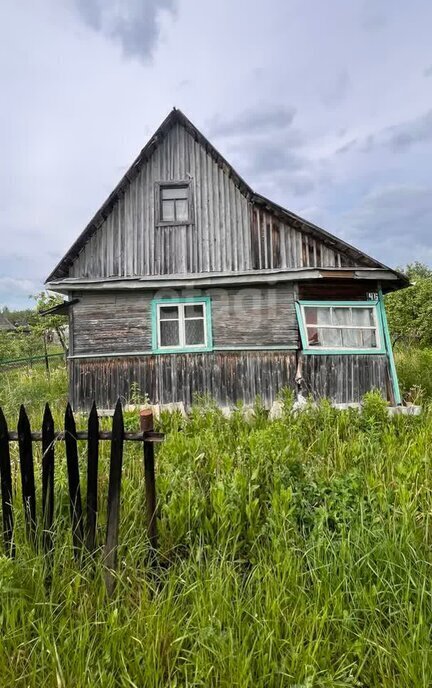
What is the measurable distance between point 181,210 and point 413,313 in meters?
15.6

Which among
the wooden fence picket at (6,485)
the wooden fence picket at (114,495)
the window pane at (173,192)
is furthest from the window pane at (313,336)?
the wooden fence picket at (6,485)

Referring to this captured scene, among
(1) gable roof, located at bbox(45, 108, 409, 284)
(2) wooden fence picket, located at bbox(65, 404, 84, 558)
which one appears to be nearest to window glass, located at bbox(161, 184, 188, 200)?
(1) gable roof, located at bbox(45, 108, 409, 284)

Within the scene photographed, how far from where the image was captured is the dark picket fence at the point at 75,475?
271cm

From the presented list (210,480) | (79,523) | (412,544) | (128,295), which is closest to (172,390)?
(128,295)

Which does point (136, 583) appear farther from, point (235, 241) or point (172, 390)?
point (235, 241)

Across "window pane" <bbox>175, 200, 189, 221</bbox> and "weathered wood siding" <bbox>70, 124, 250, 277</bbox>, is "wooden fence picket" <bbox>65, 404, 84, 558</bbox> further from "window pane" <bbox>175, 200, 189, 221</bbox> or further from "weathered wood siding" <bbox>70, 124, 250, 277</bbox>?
"window pane" <bbox>175, 200, 189, 221</bbox>

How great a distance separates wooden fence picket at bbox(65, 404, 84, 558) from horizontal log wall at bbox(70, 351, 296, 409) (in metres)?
6.00

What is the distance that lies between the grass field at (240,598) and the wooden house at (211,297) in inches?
208

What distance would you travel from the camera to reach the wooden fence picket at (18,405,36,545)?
279cm

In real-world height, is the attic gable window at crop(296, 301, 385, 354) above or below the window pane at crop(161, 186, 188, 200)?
below

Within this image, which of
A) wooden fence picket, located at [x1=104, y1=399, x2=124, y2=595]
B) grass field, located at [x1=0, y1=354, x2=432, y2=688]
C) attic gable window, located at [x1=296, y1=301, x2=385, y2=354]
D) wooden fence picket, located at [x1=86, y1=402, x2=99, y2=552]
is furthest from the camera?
attic gable window, located at [x1=296, y1=301, x2=385, y2=354]

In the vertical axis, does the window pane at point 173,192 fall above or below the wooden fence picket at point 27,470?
above

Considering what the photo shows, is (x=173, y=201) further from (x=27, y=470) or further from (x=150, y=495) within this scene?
(x=150, y=495)

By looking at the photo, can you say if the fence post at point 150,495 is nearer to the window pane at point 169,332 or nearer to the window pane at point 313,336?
the window pane at point 169,332
